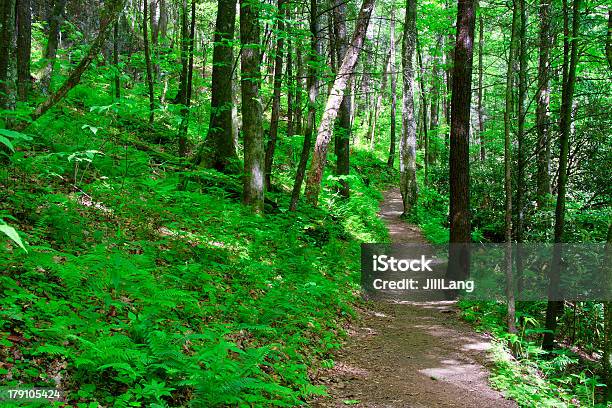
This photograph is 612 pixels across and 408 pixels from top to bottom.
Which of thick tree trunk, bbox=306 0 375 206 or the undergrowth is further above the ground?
thick tree trunk, bbox=306 0 375 206

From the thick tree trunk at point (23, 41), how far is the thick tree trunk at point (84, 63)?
10.8ft

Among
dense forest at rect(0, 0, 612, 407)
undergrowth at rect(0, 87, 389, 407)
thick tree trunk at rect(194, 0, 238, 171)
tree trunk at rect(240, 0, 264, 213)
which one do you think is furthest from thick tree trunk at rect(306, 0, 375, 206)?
tree trunk at rect(240, 0, 264, 213)

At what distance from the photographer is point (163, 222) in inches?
285

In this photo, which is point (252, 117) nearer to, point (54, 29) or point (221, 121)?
point (221, 121)

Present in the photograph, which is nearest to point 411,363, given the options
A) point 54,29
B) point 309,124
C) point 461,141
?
point 461,141

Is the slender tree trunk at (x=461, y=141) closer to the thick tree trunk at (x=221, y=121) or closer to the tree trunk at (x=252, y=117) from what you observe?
the tree trunk at (x=252, y=117)

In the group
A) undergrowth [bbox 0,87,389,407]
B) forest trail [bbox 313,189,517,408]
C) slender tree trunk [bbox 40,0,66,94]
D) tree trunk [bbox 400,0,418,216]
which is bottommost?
forest trail [bbox 313,189,517,408]

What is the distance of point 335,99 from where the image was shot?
11.6 meters

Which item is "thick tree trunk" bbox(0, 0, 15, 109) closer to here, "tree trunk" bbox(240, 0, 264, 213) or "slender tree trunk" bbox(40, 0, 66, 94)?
"tree trunk" bbox(240, 0, 264, 213)

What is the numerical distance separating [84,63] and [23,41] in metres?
4.55

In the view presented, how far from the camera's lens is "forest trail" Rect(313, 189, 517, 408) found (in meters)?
4.96

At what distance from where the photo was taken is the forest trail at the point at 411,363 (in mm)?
4957

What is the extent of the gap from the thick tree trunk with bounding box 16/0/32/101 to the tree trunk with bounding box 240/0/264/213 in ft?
12.8

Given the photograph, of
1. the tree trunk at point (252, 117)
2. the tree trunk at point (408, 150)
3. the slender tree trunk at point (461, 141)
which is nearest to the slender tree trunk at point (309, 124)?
the tree trunk at point (252, 117)
